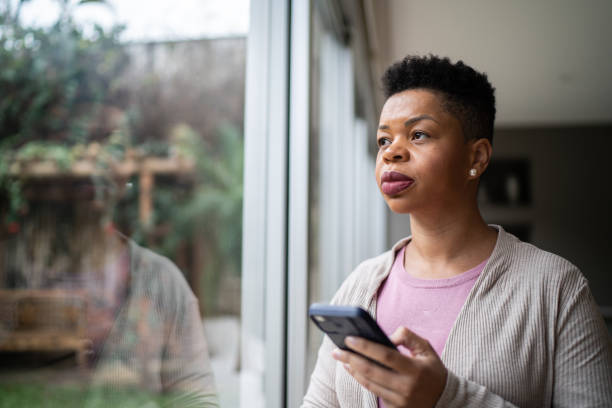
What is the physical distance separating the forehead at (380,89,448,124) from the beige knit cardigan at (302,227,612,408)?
25 centimetres

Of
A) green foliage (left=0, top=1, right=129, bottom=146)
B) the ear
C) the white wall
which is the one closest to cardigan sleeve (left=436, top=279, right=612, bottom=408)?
the ear

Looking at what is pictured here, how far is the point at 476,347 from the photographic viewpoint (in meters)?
0.70

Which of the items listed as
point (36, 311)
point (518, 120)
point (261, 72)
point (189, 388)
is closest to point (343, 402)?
point (189, 388)

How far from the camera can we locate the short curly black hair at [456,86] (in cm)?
78

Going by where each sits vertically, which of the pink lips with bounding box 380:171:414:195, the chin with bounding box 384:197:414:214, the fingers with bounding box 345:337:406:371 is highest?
the pink lips with bounding box 380:171:414:195

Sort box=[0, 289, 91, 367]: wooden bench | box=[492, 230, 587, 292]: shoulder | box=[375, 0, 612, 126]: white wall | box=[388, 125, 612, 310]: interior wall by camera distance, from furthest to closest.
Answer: box=[388, 125, 612, 310]: interior wall → box=[375, 0, 612, 126]: white wall → box=[492, 230, 587, 292]: shoulder → box=[0, 289, 91, 367]: wooden bench

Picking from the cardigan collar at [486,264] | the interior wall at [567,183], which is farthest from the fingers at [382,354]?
the interior wall at [567,183]

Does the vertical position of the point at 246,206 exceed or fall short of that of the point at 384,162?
it falls short

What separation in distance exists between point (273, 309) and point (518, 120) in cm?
478

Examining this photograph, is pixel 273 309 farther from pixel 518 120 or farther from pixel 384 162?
pixel 518 120

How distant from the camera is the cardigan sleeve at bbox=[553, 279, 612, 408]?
670 mm

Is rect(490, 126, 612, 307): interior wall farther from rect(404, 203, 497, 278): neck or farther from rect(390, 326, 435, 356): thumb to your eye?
rect(390, 326, 435, 356): thumb

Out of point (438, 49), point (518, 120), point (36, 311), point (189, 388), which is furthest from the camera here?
point (518, 120)

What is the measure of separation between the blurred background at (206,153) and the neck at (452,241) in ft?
1.33
